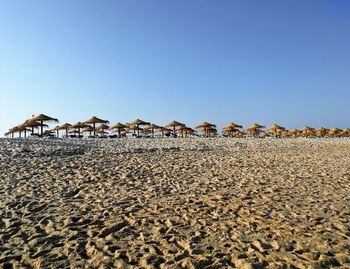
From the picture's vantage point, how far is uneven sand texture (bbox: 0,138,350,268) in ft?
14.8

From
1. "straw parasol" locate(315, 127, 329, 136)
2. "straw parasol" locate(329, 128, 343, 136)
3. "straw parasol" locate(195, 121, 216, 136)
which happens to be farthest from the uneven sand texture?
"straw parasol" locate(315, 127, 329, 136)

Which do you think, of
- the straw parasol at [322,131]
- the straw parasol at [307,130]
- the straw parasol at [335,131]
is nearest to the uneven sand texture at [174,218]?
the straw parasol at [307,130]

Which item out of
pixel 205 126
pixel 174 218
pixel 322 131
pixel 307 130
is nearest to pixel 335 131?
pixel 322 131

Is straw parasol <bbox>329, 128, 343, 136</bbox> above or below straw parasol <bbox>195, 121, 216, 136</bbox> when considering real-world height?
below

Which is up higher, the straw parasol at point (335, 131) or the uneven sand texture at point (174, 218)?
the straw parasol at point (335, 131)

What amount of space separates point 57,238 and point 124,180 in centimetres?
435

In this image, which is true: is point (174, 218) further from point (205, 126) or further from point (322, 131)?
point (322, 131)

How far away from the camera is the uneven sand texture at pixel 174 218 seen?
14.8ft

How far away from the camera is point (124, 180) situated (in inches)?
375

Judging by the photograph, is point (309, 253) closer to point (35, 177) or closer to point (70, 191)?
point (70, 191)

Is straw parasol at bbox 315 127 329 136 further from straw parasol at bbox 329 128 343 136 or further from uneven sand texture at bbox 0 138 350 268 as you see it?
uneven sand texture at bbox 0 138 350 268

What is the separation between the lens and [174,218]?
6016 mm

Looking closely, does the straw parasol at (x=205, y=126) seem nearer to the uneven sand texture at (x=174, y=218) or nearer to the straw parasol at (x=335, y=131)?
the straw parasol at (x=335, y=131)

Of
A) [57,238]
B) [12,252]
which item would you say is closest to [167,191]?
[57,238]
